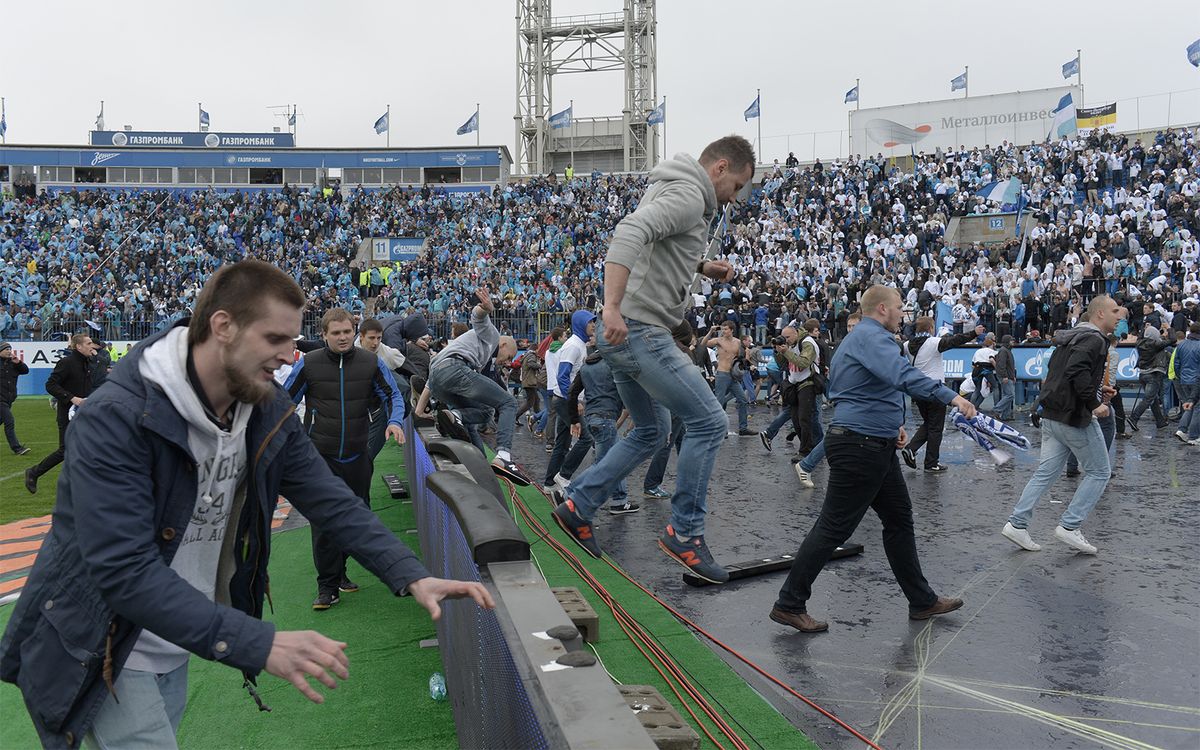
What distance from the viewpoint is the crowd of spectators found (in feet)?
80.0

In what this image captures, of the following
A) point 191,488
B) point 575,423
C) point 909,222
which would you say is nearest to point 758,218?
point 909,222

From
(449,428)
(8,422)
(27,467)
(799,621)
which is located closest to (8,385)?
(8,422)

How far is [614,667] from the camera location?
433 cm

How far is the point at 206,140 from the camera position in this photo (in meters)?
55.9

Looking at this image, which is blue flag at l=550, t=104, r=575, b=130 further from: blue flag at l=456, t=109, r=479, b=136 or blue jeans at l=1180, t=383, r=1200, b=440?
blue jeans at l=1180, t=383, r=1200, b=440

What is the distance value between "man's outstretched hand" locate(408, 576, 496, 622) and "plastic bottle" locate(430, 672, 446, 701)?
7.04 feet

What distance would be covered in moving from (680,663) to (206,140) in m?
59.8

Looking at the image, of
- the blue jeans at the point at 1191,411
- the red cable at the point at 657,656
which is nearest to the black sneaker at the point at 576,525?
the red cable at the point at 657,656

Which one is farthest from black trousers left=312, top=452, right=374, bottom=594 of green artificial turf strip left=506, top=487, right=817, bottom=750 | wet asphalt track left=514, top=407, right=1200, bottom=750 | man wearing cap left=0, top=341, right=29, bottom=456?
man wearing cap left=0, top=341, right=29, bottom=456

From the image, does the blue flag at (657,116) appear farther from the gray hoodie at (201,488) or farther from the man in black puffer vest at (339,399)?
the gray hoodie at (201,488)

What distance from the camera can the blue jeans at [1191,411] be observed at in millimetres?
13492

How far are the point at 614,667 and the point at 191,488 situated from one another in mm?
2703

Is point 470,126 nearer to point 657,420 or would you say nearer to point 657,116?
point 657,116

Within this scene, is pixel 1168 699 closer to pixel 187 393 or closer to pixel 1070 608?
pixel 1070 608
